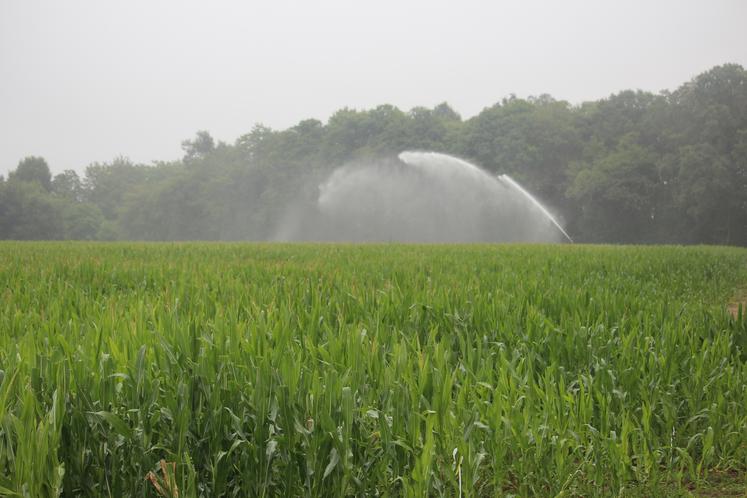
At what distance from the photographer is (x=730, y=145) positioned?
52438 mm

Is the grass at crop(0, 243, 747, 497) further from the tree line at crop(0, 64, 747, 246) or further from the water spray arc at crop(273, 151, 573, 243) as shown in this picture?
the water spray arc at crop(273, 151, 573, 243)

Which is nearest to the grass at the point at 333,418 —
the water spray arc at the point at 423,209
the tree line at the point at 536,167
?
the tree line at the point at 536,167

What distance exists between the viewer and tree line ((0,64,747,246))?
5262 cm

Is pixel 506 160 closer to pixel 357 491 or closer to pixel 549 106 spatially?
pixel 549 106

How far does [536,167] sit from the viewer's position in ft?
222

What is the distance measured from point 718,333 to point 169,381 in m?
4.23

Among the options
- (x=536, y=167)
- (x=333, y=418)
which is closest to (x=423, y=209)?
(x=536, y=167)

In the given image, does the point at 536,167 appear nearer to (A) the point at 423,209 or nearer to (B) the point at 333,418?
(A) the point at 423,209

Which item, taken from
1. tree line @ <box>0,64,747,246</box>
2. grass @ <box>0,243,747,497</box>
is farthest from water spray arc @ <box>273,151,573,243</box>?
grass @ <box>0,243,747,497</box>

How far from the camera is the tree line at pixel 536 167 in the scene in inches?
2072

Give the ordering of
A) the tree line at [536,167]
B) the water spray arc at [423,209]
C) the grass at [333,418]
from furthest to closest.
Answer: the water spray arc at [423,209]
the tree line at [536,167]
the grass at [333,418]

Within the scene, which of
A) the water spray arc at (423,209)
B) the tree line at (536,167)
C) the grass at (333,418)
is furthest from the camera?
the water spray arc at (423,209)

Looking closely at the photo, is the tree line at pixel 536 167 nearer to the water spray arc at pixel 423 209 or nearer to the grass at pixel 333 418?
the water spray arc at pixel 423 209

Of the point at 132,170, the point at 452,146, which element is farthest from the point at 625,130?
the point at 132,170
